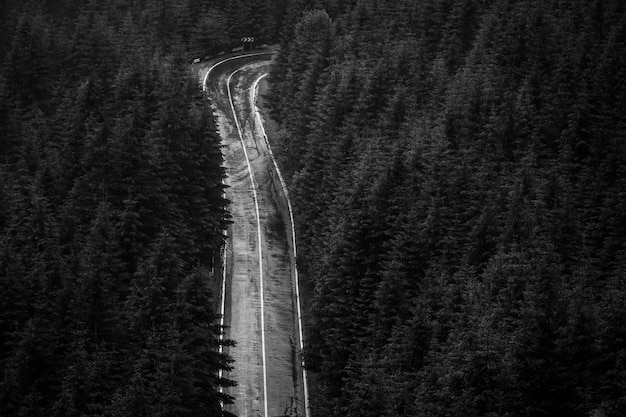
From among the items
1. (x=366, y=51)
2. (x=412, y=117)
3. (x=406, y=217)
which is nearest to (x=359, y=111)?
(x=412, y=117)

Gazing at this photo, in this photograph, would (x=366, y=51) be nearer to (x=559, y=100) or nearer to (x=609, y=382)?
(x=559, y=100)

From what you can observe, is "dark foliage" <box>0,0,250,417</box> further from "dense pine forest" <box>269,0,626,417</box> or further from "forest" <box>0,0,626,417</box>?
"dense pine forest" <box>269,0,626,417</box>

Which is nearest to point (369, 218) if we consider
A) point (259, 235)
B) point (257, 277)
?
point (257, 277)

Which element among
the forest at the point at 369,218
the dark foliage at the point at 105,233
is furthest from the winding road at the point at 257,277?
the dark foliage at the point at 105,233

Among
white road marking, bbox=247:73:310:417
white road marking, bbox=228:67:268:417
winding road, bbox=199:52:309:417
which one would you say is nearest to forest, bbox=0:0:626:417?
white road marking, bbox=247:73:310:417

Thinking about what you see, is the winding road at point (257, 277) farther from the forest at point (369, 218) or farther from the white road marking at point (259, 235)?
the forest at point (369, 218)

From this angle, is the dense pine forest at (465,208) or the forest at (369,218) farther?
the forest at (369,218)

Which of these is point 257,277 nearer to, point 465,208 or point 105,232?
point 105,232
